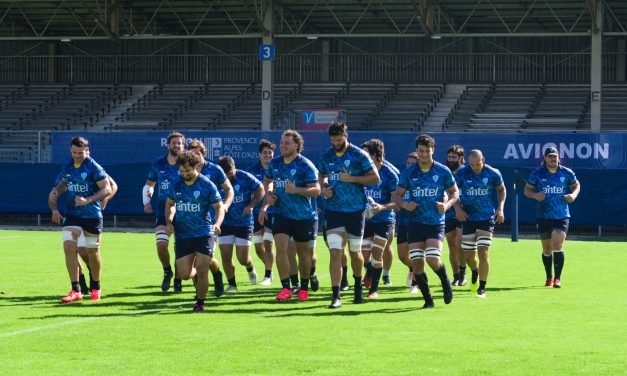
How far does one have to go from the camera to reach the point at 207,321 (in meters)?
12.9

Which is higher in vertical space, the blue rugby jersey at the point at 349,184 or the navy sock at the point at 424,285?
the blue rugby jersey at the point at 349,184

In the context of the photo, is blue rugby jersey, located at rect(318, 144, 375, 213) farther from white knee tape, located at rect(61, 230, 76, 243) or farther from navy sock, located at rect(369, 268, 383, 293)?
white knee tape, located at rect(61, 230, 76, 243)

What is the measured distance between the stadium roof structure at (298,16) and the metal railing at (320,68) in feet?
3.92

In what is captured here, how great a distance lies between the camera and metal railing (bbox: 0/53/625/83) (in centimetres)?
4884

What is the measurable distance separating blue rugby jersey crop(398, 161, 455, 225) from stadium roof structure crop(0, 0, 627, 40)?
2766 centimetres

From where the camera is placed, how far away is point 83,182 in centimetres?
1498

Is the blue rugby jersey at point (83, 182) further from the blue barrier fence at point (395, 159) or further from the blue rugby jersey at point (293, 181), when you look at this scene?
the blue barrier fence at point (395, 159)

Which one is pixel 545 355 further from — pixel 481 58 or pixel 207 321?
pixel 481 58

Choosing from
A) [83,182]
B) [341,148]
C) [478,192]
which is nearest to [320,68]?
[478,192]

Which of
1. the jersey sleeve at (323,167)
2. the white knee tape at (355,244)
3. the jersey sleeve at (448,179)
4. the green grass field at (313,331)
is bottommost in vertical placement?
the green grass field at (313,331)

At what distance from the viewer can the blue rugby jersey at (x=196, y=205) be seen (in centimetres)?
1367

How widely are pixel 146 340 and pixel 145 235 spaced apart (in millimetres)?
20227

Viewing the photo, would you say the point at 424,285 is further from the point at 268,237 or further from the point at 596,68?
the point at 596,68

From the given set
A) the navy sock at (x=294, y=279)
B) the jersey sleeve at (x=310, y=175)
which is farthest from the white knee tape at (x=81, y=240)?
the jersey sleeve at (x=310, y=175)
